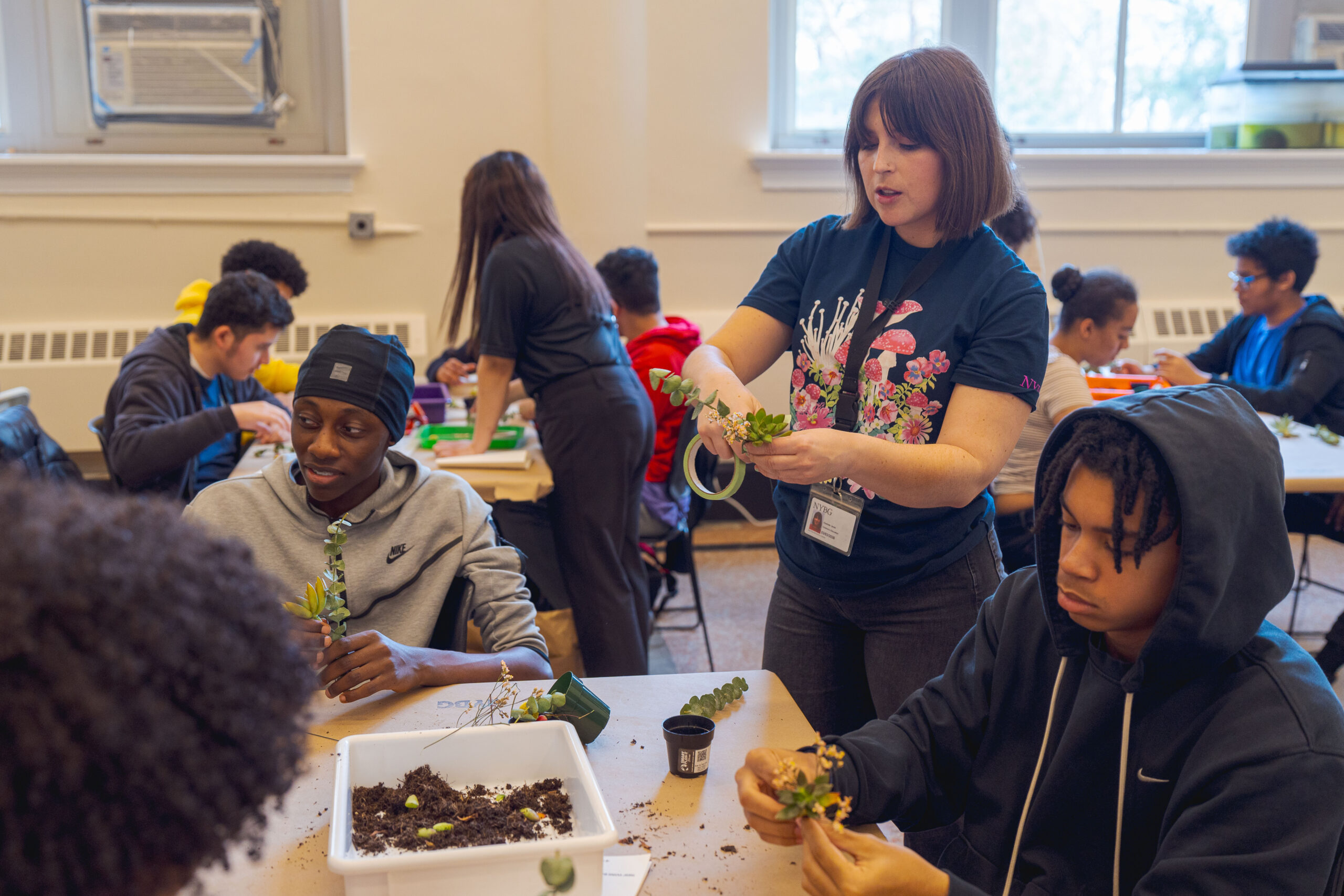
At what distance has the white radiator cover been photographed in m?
4.67

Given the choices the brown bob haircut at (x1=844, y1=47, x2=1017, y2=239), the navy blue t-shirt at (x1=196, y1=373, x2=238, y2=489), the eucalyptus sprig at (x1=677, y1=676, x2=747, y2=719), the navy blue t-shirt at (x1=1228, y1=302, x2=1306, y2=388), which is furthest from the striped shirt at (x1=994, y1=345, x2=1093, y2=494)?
the navy blue t-shirt at (x1=196, y1=373, x2=238, y2=489)

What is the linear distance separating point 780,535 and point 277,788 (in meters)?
1.15

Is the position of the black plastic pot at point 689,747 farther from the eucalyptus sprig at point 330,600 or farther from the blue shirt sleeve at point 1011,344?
the blue shirt sleeve at point 1011,344

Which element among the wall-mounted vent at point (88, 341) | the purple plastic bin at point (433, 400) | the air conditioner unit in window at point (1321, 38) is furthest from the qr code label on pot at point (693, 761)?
the air conditioner unit in window at point (1321, 38)

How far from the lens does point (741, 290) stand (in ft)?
17.4

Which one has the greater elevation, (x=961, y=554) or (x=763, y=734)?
(x=961, y=554)

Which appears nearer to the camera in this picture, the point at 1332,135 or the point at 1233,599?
the point at 1233,599

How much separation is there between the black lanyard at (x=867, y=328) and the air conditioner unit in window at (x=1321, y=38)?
16.6 feet

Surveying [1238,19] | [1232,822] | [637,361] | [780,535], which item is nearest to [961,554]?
[780,535]

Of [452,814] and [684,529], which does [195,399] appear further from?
[452,814]

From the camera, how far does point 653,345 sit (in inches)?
146

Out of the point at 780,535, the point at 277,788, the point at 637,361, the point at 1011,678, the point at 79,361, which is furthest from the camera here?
the point at 79,361

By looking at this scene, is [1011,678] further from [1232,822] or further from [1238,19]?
[1238,19]

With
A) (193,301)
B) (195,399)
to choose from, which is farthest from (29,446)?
(193,301)
